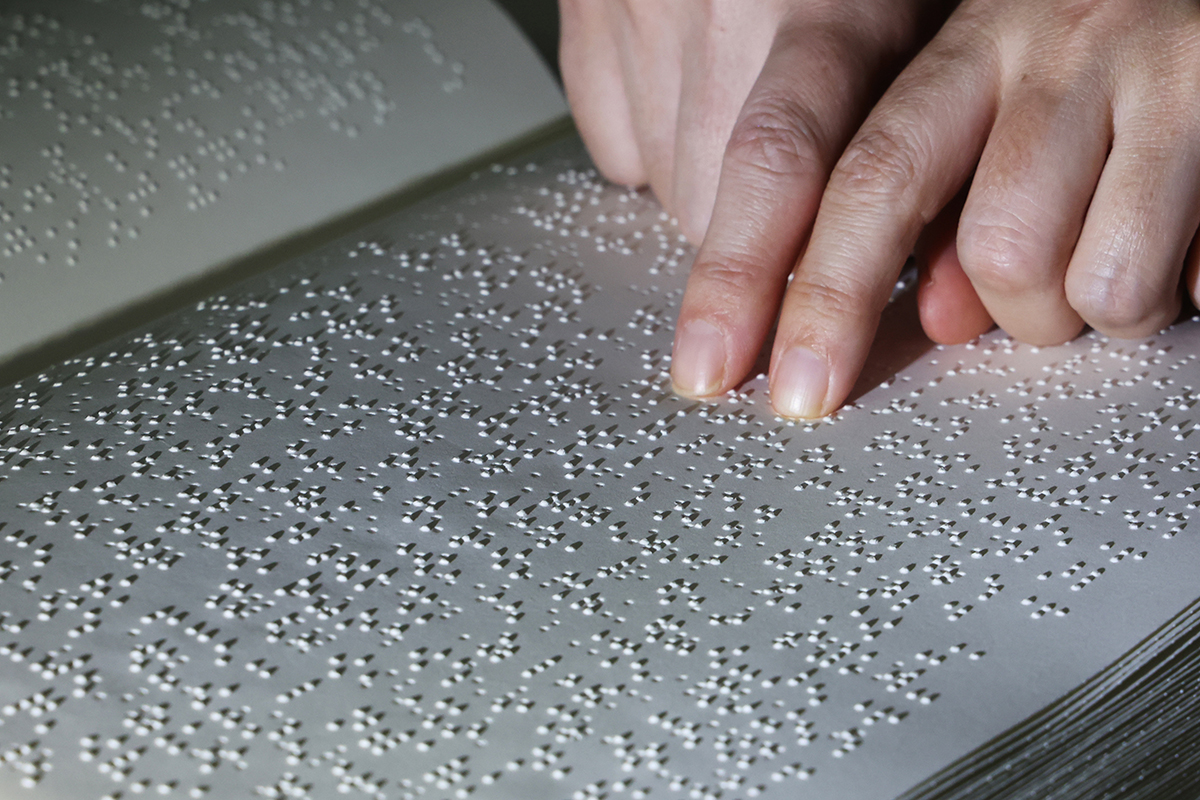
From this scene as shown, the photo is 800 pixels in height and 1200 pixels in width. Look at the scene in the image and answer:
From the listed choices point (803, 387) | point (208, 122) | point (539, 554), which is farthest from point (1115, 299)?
point (208, 122)

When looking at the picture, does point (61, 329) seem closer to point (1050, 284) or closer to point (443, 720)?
point (443, 720)

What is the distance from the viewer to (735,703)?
0.39 meters

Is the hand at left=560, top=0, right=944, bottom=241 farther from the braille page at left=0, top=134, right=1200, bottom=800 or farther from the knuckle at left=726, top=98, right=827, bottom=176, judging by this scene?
the braille page at left=0, top=134, right=1200, bottom=800

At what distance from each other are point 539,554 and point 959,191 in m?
0.35

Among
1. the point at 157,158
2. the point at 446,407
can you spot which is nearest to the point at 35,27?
the point at 157,158

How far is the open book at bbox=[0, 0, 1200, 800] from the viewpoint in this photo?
376 mm

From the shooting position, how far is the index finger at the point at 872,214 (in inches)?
21.9

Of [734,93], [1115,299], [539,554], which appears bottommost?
[539,554]

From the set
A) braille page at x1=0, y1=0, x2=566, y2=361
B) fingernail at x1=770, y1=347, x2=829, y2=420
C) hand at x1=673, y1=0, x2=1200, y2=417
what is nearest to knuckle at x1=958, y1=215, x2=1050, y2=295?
hand at x1=673, y1=0, x2=1200, y2=417

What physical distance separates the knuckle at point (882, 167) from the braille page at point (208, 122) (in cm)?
34

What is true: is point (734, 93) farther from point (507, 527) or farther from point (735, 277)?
point (507, 527)

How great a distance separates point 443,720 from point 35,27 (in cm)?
69

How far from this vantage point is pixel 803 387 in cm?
55

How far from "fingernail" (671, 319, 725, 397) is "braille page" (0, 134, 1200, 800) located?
1cm
